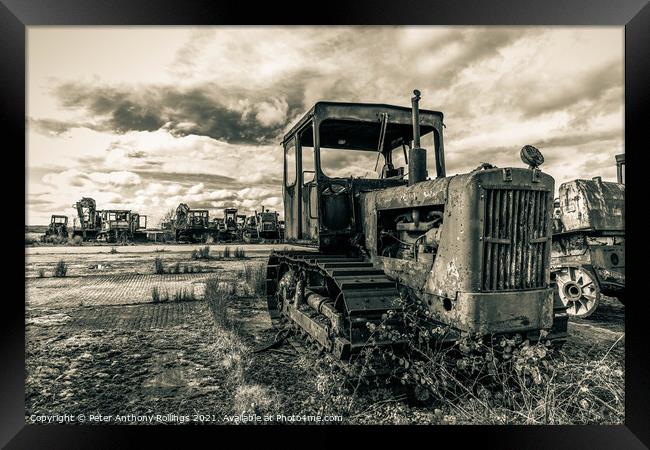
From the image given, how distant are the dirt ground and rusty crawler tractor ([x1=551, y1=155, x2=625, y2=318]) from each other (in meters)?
0.44

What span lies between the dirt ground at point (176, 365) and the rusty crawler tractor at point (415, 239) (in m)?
0.48

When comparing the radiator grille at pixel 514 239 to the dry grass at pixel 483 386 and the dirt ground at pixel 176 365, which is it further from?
the dirt ground at pixel 176 365

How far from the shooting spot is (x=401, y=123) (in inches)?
171

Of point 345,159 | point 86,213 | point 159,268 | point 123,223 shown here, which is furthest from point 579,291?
point 123,223

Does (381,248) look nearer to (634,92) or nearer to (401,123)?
(401,123)

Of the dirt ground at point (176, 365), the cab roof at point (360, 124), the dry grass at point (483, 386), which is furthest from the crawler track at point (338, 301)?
the cab roof at point (360, 124)

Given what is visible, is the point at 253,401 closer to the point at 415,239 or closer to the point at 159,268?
the point at 415,239

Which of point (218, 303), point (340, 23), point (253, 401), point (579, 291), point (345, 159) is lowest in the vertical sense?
point (253, 401)

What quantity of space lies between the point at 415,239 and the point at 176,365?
2.69 m

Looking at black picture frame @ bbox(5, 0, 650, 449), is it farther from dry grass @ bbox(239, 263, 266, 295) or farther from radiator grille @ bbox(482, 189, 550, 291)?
dry grass @ bbox(239, 263, 266, 295)

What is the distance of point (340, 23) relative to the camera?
10.1 ft

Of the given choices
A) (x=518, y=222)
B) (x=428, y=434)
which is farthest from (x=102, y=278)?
(x=518, y=222)

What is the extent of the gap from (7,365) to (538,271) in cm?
419

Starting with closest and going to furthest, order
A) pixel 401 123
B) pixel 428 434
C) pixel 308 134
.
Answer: pixel 428 434 < pixel 401 123 < pixel 308 134
